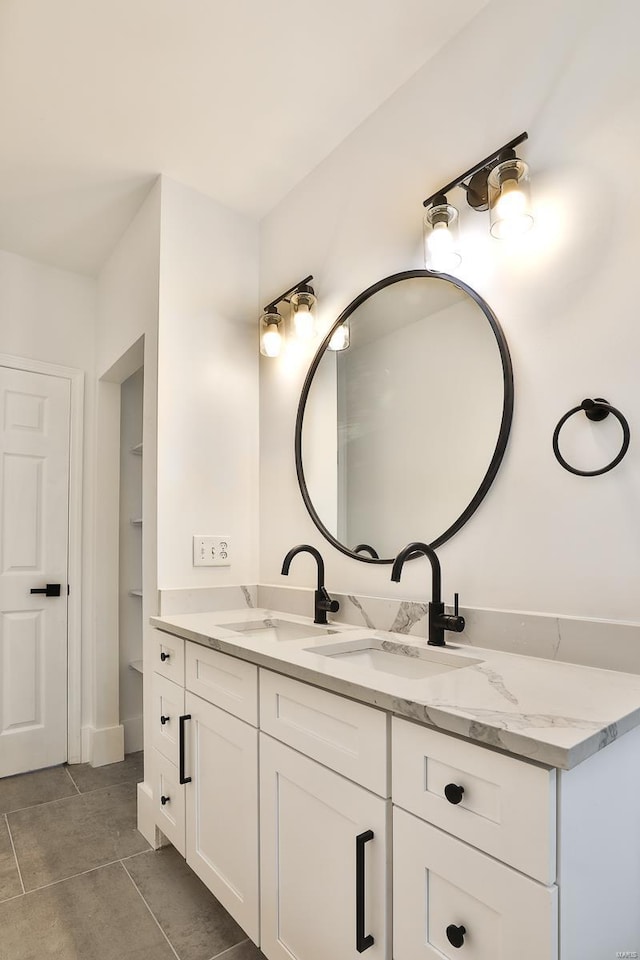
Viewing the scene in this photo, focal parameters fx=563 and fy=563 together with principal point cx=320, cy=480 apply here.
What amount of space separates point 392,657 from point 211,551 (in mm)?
962

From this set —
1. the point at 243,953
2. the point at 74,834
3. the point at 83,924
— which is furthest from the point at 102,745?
the point at 243,953

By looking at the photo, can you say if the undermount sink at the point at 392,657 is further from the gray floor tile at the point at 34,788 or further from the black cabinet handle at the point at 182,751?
the gray floor tile at the point at 34,788

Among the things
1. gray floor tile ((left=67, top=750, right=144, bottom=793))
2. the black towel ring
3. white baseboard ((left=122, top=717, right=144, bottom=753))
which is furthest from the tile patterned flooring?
the black towel ring

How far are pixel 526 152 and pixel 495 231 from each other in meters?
0.23

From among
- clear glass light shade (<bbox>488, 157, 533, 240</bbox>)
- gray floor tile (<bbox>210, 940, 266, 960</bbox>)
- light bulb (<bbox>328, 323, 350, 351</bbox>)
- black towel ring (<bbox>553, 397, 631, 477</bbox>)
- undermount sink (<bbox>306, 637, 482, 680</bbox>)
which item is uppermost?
clear glass light shade (<bbox>488, 157, 533, 240</bbox>)

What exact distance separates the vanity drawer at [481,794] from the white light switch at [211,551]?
1340mm

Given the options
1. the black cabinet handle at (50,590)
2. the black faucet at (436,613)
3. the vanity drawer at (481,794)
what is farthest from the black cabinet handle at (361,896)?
the black cabinet handle at (50,590)

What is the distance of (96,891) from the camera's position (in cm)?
175

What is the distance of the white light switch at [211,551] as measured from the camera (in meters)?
2.16

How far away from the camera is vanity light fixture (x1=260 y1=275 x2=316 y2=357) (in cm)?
205

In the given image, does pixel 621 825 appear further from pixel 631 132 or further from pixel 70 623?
pixel 70 623

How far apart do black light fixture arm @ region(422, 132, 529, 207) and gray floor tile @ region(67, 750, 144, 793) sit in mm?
2660

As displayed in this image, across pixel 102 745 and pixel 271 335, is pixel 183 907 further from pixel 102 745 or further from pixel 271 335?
pixel 271 335

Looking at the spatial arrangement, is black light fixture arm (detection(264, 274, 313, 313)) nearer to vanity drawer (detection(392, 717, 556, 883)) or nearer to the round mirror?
the round mirror
